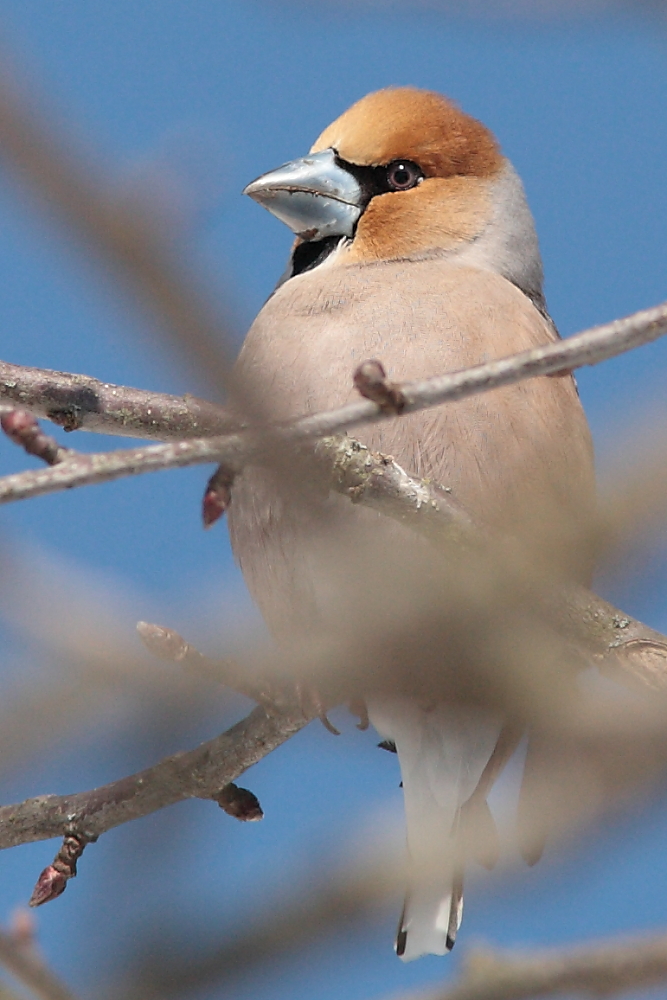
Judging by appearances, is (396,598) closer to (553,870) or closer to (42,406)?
(553,870)

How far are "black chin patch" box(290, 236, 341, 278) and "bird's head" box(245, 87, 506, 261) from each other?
0.01 m

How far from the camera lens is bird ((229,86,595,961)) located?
11.4 ft

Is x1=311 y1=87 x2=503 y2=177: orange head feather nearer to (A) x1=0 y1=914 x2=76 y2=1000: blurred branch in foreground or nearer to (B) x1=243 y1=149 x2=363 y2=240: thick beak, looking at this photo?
(B) x1=243 y1=149 x2=363 y2=240: thick beak

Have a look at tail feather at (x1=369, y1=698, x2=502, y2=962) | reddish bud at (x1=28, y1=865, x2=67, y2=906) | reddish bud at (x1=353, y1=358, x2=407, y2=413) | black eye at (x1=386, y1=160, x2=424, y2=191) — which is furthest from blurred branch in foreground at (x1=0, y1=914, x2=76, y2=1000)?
black eye at (x1=386, y1=160, x2=424, y2=191)

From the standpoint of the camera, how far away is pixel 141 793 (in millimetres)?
2967

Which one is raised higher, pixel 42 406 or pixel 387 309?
pixel 387 309

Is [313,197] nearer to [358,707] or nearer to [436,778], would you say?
[436,778]

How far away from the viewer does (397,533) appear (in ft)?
10.4

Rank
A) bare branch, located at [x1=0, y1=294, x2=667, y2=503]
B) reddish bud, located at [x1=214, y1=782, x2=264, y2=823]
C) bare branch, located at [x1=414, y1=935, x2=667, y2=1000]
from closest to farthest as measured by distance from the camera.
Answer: bare branch, located at [x1=414, y1=935, x2=667, y2=1000] < bare branch, located at [x1=0, y1=294, x2=667, y2=503] < reddish bud, located at [x1=214, y1=782, x2=264, y2=823]

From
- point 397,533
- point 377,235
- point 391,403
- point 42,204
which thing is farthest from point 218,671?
point 377,235

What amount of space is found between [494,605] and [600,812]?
Result: 0.27m

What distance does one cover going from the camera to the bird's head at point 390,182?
4316mm

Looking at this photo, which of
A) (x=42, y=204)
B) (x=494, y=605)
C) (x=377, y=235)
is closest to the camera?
(x=42, y=204)

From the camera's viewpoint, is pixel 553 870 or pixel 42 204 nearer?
pixel 42 204
